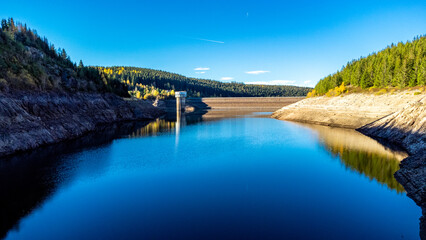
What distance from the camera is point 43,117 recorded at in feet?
138

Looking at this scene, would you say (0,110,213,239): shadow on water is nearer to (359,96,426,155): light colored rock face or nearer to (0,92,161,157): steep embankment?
(0,92,161,157): steep embankment

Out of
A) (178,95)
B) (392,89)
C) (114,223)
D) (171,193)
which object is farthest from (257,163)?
(178,95)

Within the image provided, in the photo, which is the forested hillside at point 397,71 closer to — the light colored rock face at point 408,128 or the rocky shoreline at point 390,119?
the rocky shoreline at point 390,119

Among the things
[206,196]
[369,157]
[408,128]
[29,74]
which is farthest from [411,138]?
[29,74]

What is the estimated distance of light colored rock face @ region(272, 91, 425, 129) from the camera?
5387 centimetres

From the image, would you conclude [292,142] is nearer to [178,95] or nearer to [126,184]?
[126,184]

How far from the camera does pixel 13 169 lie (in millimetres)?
26172

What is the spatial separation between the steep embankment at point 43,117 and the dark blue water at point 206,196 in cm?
366

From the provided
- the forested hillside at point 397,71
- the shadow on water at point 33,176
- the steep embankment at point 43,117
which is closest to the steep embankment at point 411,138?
the forested hillside at point 397,71

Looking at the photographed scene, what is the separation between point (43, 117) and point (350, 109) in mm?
72325

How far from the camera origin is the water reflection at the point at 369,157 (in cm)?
2516

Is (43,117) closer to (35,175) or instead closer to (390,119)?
(35,175)

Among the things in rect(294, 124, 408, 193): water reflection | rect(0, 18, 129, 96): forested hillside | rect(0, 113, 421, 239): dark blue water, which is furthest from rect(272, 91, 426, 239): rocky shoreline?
rect(0, 18, 129, 96): forested hillside

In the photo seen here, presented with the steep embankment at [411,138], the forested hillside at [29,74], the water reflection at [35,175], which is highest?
the forested hillside at [29,74]
